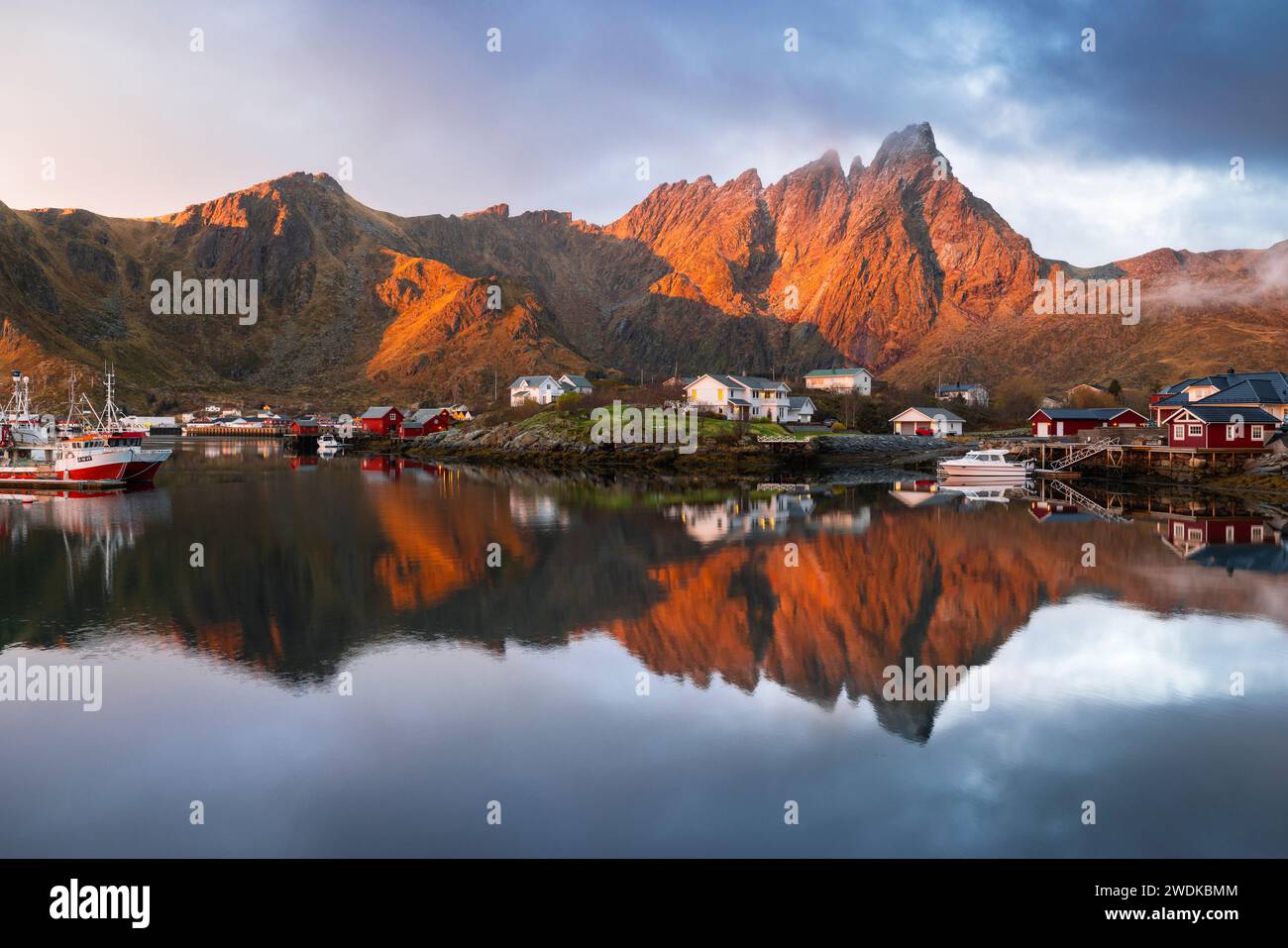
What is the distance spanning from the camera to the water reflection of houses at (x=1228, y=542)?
88.0ft

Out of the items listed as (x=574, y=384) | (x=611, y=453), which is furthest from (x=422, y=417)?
(x=611, y=453)

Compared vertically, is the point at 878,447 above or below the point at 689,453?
above

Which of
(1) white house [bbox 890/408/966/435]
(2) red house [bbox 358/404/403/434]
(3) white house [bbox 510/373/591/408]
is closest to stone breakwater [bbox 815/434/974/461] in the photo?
(1) white house [bbox 890/408/966/435]

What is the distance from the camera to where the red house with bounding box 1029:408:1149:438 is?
7175 centimetres

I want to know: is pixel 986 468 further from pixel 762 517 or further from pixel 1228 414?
pixel 762 517

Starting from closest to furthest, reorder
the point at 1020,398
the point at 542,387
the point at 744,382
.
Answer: the point at 744,382 < the point at 1020,398 < the point at 542,387

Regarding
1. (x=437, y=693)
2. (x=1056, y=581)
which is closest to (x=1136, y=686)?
(x=1056, y=581)

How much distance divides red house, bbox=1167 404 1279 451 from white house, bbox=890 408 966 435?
38514 mm

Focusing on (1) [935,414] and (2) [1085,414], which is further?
(1) [935,414]

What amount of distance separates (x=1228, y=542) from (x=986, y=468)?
2736 centimetres

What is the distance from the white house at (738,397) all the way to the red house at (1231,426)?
41.9m

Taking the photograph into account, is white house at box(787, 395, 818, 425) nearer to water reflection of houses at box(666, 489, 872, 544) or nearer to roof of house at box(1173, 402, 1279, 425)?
roof of house at box(1173, 402, 1279, 425)

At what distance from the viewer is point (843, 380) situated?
125312 mm
